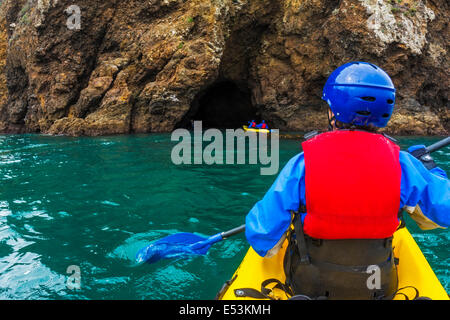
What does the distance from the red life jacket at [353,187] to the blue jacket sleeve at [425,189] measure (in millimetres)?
90

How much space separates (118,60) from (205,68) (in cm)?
406

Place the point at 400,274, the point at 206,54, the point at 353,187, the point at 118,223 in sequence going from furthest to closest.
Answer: the point at 206,54 < the point at 118,223 < the point at 400,274 < the point at 353,187

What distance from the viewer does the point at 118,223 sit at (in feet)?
12.1

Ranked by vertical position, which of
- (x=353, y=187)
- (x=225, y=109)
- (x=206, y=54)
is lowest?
(x=353, y=187)

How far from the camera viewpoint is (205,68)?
39.7ft

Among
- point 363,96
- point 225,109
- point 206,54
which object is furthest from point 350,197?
point 225,109

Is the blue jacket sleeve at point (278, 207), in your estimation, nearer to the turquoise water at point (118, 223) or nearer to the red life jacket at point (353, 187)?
the red life jacket at point (353, 187)

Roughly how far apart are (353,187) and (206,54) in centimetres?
1163

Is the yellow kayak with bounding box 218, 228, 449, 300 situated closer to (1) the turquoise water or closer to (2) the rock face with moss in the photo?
(1) the turquoise water

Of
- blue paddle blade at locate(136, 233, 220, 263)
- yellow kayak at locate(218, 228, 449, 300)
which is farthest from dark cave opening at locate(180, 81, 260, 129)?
yellow kayak at locate(218, 228, 449, 300)

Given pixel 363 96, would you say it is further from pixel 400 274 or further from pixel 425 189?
pixel 400 274

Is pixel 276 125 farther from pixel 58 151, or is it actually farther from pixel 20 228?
pixel 20 228

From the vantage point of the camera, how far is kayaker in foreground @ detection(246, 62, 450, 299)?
1.31 metres
